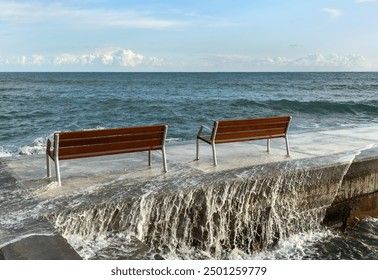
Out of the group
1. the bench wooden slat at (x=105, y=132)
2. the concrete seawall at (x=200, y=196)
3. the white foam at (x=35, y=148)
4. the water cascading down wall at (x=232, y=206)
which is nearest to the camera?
the concrete seawall at (x=200, y=196)

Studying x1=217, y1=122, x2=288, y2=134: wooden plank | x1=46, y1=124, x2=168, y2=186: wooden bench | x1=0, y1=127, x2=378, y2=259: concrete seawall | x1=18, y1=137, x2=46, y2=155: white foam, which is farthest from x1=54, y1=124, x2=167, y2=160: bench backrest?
x1=18, y1=137, x2=46, y2=155: white foam

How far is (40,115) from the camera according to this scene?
94.6 feet

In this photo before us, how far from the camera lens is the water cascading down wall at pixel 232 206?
5234mm

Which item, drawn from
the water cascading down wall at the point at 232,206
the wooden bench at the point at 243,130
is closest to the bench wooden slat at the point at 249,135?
the wooden bench at the point at 243,130

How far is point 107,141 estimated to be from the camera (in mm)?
6141

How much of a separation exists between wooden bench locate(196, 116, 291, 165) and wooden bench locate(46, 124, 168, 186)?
3.22 ft

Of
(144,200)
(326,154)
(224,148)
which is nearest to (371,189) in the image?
(326,154)

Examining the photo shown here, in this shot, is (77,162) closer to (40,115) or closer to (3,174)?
(3,174)

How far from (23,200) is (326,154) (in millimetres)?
5280

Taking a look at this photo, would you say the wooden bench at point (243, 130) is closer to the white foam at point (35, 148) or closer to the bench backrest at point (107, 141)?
the bench backrest at point (107, 141)

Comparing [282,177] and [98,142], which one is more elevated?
[98,142]

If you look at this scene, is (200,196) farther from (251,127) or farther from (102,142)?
(251,127)

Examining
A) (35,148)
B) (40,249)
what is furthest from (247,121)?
(35,148)

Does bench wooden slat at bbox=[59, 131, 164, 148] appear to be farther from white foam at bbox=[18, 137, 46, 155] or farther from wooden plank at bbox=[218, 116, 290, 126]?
white foam at bbox=[18, 137, 46, 155]
